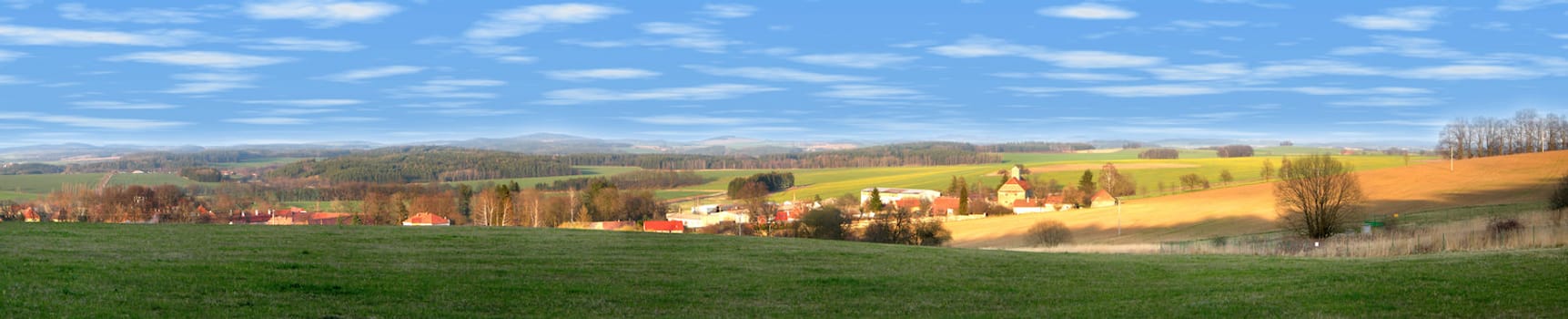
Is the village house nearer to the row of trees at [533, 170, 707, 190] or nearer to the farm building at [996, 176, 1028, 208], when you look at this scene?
the farm building at [996, 176, 1028, 208]

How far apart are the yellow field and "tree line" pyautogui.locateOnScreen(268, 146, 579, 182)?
83824 mm

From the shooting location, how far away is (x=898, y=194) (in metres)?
136

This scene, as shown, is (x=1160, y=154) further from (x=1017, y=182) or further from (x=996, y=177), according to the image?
(x=1017, y=182)

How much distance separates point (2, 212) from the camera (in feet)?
182

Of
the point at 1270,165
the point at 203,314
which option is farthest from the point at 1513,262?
the point at 1270,165

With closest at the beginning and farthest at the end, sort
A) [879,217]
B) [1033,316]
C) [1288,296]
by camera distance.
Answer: [1033,316] → [1288,296] → [879,217]

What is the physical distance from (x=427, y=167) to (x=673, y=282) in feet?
462

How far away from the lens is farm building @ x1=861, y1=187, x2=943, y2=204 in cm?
12576

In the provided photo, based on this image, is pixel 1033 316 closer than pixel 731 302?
Yes

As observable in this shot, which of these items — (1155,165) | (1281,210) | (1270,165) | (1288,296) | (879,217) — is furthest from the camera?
(1155,165)

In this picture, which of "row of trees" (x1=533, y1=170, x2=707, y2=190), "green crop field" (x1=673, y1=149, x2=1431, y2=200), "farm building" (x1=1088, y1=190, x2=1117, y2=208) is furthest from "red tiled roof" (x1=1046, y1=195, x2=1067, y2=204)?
"row of trees" (x1=533, y1=170, x2=707, y2=190)

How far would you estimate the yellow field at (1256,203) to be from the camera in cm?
6850

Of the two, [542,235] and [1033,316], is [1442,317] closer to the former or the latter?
[1033,316]

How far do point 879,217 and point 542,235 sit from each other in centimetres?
4238
